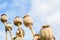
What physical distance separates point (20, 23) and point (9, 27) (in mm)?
1633

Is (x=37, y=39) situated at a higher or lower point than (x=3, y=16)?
lower

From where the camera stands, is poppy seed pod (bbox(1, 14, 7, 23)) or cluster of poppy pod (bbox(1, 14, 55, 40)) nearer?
cluster of poppy pod (bbox(1, 14, 55, 40))

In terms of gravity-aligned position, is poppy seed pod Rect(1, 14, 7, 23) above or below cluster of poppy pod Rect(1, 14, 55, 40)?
above

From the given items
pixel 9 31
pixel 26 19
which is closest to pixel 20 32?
pixel 26 19

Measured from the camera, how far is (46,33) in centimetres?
189

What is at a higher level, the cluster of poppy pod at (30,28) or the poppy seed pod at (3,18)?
the poppy seed pod at (3,18)

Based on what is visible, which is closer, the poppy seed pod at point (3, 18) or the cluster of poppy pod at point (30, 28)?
the cluster of poppy pod at point (30, 28)

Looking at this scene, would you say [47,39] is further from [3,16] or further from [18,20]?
A: [3,16]

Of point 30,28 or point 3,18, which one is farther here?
point 3,18

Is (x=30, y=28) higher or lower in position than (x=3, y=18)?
lower

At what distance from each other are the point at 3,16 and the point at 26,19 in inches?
114

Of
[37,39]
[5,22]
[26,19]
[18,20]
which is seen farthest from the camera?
[5,22]

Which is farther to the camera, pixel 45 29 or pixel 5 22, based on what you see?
pixel 5 22

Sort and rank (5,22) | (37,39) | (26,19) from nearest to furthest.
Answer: (37,39), (26,19), (5,22)
